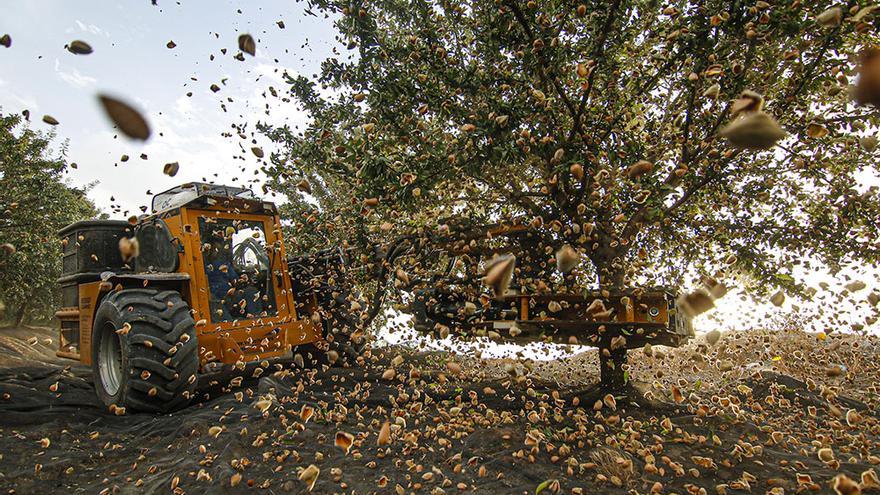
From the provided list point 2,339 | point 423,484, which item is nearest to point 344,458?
point 423,484

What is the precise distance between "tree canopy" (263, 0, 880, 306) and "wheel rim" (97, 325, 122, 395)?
3010 millimetres

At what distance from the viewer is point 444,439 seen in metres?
4.31

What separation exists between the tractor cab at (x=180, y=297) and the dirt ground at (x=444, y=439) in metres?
0.46

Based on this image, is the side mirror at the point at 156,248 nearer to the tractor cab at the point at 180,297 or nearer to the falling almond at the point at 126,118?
the tractor cab at the point at 180,297

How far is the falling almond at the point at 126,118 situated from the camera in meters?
3.76

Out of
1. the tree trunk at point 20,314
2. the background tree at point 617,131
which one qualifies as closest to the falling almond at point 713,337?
the background tree at point 617,131

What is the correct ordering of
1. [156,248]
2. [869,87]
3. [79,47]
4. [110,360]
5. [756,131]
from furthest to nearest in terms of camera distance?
[156,248] → [110,360] → [79,47] → [869,87] → [756,131]

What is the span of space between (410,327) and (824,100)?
20.6ft

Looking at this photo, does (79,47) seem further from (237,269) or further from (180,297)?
(237,269)

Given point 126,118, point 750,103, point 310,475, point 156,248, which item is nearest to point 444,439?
point 310,475

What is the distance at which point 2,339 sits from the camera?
1420cm

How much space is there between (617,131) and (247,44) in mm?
4228

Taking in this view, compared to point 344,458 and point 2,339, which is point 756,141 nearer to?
point 344,458

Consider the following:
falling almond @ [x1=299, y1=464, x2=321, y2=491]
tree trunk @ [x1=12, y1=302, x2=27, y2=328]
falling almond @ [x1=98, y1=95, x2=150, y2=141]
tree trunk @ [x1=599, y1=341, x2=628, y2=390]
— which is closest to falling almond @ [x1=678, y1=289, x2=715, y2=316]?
tree trunk @ [x1=599, y1=341, x2=628, y2=390]
